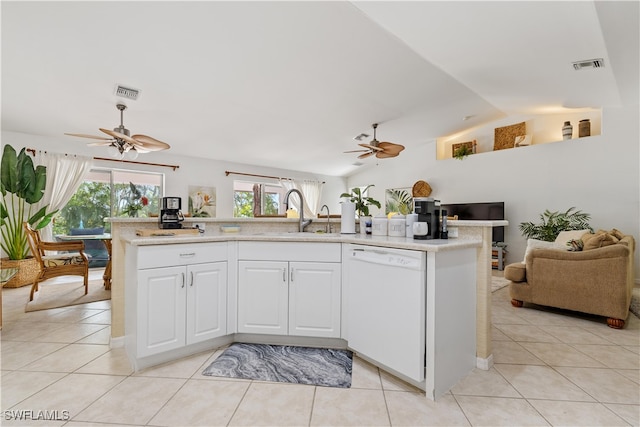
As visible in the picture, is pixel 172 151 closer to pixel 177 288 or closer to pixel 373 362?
pixel 177 288

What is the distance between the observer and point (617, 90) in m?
3.93

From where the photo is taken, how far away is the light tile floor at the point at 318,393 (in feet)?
4.86

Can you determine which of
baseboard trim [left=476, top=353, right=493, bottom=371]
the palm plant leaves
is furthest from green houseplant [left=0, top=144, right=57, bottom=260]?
the palm plant leaves

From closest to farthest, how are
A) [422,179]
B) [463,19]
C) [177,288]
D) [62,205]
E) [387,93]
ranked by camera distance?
[177,288] → [463,19] → [387,93] → [62,205] → [422,179]

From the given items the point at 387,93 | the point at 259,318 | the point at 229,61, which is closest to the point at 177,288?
the point at 259,318

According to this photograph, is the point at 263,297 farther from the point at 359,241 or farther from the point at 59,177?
the point at 59,177

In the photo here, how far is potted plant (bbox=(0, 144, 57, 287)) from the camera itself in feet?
13.4

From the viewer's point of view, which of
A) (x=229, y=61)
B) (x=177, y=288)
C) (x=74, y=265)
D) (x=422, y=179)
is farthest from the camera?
(x=422, y=179)

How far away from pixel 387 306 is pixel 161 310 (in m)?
1.52

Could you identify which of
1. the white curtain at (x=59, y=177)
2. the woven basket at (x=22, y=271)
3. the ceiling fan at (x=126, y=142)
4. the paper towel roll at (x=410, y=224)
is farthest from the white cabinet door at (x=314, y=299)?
the white curtain at (x=59, y=177)

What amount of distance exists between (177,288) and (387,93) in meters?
3.61

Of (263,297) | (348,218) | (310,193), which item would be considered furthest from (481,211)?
(263,297)

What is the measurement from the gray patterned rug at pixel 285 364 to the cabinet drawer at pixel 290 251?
708 millimetres

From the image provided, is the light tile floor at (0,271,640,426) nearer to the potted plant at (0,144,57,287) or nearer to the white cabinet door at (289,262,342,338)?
the white cabinet door at (289,262,342,338)
